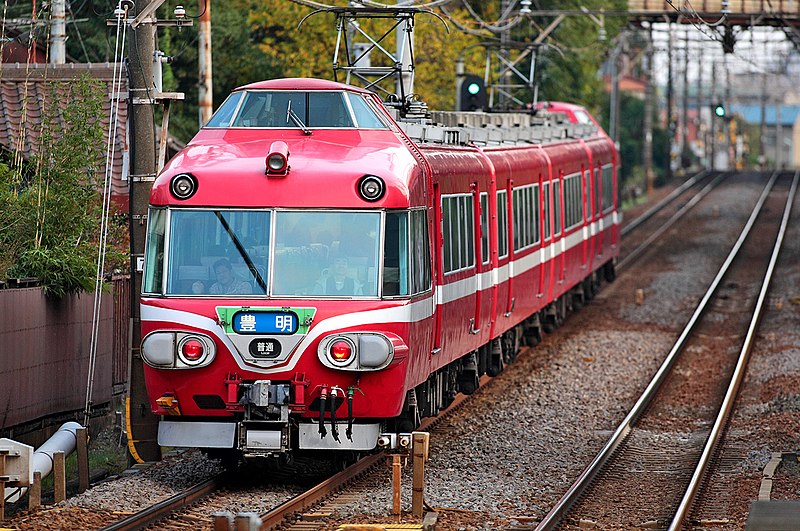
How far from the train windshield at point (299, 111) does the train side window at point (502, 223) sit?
4.71 meters

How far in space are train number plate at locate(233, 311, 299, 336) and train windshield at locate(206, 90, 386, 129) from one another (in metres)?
2.01

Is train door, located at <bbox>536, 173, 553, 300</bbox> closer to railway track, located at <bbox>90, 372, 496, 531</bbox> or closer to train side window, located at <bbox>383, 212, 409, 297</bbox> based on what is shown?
railway track, located at <bbox>90, 372, 496, 531</bbox>

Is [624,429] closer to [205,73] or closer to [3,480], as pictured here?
[3,480]

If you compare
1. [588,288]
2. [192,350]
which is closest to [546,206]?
[588,288]

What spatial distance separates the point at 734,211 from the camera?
47.3m

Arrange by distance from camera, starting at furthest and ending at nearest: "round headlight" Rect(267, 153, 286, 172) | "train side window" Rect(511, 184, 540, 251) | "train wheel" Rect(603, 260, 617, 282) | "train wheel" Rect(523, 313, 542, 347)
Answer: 1. "train wheel" Rect(603, 260, 617, 282)
2. "train wheel" Rect(523, 313, 542, 347)
3. "train side window" Rect(511, 184, 540, 251)
4. "round headlight" Rect(267, 153, 286, 172)

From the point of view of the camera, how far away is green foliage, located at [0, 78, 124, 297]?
14594 mm

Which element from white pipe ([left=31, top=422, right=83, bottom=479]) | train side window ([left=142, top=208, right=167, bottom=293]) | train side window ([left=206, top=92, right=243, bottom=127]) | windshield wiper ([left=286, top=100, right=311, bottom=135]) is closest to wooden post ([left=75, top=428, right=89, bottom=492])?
white pipe ([left=31, top=422, right=83, bottom=479])

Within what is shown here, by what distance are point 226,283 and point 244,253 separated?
0.28 m

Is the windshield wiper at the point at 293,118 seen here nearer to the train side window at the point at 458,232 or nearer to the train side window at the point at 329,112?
the train side window at the point at 329,112

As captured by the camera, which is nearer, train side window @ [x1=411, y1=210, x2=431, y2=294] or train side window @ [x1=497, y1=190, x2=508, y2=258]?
train side window @ [x1=411, y1=210, x2=431, y2=294]

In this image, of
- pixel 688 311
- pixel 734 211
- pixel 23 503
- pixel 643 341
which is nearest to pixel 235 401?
pixel 23 503

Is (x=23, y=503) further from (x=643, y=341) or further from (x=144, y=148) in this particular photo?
(x=643, y=341)

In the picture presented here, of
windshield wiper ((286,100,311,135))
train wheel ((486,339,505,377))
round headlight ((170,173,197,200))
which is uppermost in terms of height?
windshield wiper ((286,100,311,135))
